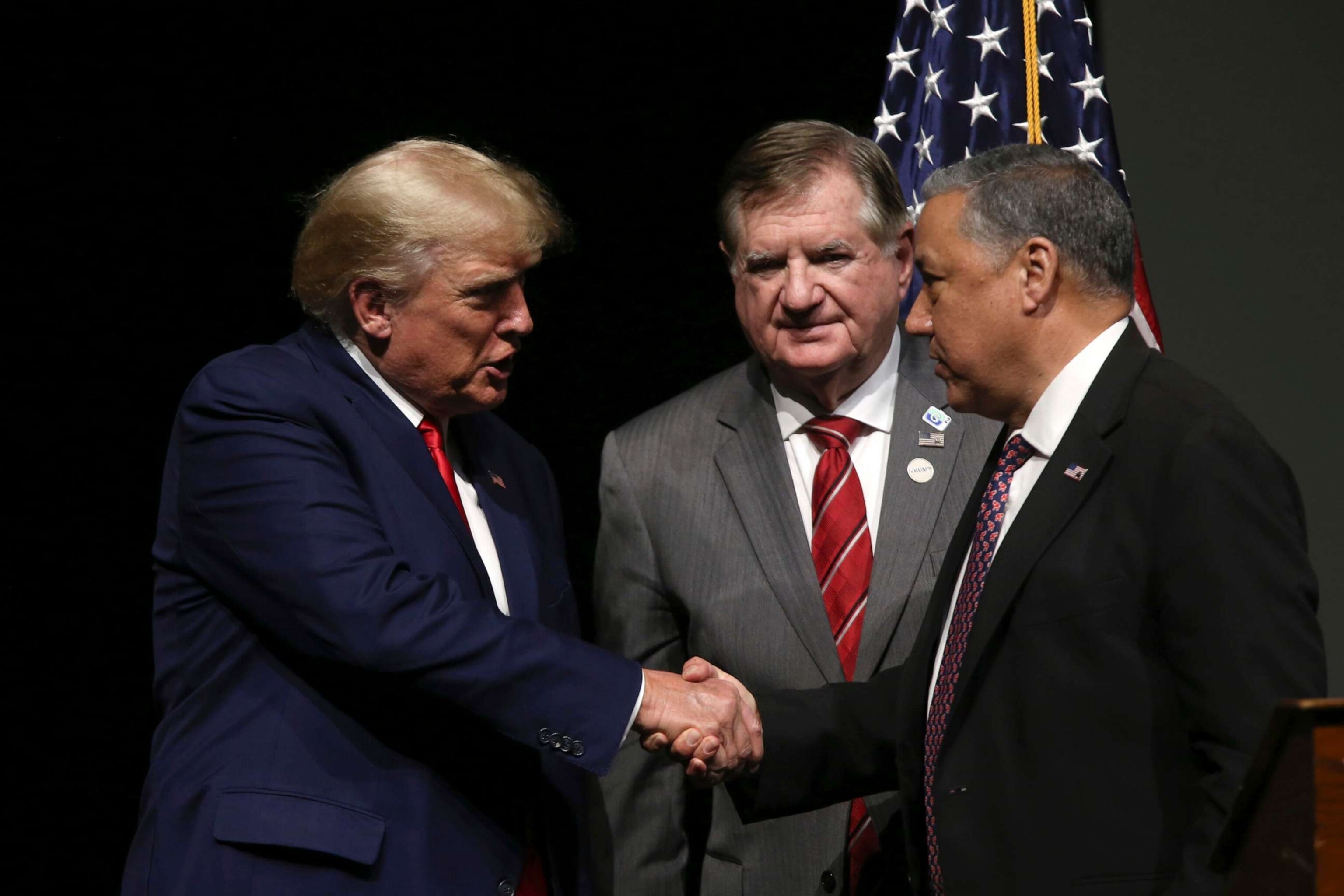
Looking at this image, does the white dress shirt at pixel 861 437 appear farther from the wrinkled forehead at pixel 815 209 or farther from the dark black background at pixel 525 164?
the dark black background at pixel 525 164

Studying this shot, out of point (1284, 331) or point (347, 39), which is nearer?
point (347, 39)

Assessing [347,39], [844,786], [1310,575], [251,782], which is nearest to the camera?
[1310,575]

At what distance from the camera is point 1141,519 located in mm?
1780

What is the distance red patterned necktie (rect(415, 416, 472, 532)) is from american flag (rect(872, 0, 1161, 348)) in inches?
45.7

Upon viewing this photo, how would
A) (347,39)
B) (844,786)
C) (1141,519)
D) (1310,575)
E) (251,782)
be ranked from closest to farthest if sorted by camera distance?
(1310,575)
(1141,519)
(251,782)
(844,786)
(347,39)

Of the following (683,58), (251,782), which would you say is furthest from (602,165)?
(251,782)

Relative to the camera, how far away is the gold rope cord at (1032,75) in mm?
3152

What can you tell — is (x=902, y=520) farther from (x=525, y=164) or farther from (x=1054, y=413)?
(x=525, y=164)

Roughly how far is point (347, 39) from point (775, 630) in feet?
6.00

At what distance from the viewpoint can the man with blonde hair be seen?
211 cm

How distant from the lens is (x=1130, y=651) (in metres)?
1.76

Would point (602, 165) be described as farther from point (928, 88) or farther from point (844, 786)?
point (844, 786)

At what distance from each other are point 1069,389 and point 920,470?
26.8 inches

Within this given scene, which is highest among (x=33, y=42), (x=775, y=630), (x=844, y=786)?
(x=33, y=42)
